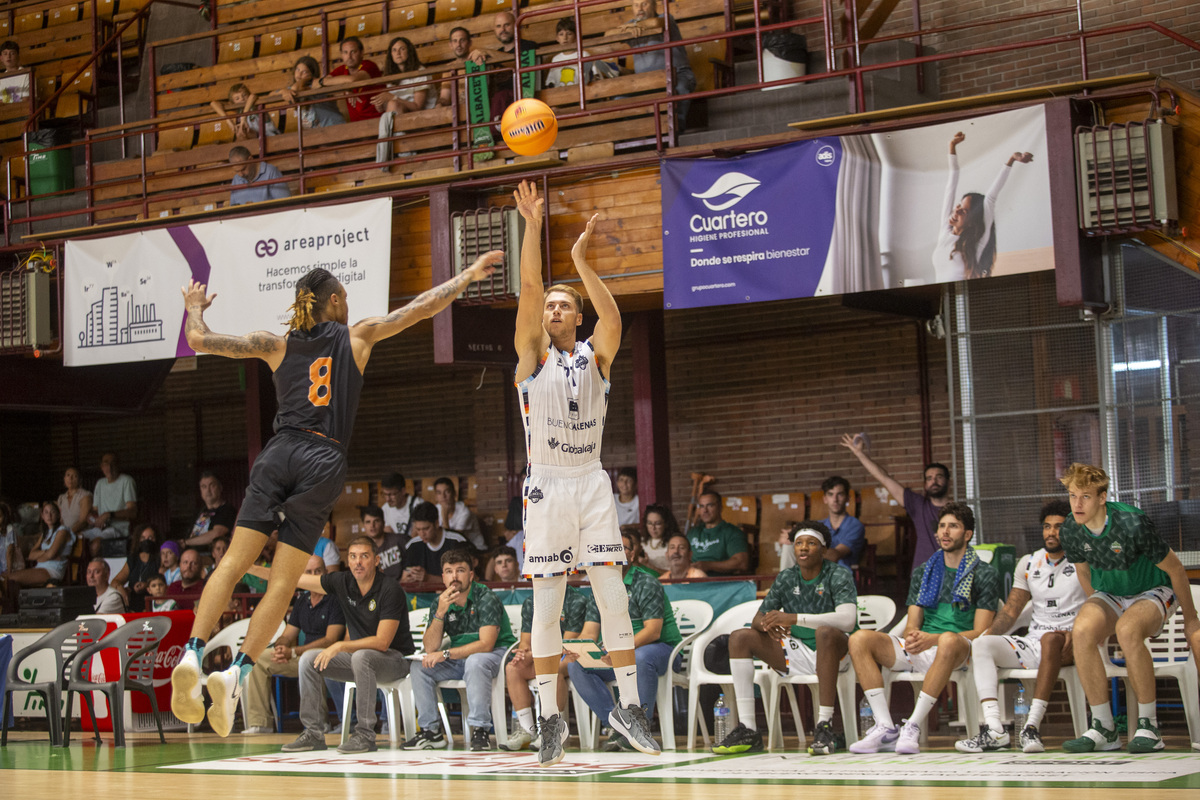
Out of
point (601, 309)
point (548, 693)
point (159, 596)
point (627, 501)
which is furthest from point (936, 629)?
point (159, 596)

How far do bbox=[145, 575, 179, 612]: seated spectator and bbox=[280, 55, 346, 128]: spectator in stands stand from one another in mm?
4777

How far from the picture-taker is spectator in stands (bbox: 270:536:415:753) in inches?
372

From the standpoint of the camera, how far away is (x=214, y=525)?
13859mm

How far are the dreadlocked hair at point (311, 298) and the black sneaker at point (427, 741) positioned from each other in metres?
4.13

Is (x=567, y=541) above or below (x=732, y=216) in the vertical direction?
below

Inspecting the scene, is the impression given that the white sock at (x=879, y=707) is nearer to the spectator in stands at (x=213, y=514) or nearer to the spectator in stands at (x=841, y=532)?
the spectator in stands at (x=841, y=532)

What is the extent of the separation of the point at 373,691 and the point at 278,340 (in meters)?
3.82

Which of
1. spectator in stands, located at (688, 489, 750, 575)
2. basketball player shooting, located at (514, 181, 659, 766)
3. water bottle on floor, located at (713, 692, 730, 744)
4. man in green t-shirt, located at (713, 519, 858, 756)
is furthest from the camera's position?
spectator in stands, located at (688, 489, 750, 575)

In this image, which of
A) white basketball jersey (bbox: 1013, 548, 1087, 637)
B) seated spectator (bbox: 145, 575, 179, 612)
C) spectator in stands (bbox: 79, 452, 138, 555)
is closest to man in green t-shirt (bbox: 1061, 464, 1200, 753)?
white basketball jersey (bbox: 1013, 548, 1087, 637)

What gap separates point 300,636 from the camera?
10555 millimetres

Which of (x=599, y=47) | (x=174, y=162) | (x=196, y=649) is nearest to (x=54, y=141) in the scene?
(x=174, y=162)

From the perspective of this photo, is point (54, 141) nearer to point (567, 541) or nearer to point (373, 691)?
point (373, 691)

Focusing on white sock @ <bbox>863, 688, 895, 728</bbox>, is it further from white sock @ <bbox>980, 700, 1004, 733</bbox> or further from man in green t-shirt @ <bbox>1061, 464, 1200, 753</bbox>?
man in green t-shirt @ <bbox>1061, 464, 1200, 753</bbox>

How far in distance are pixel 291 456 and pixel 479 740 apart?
381cm
